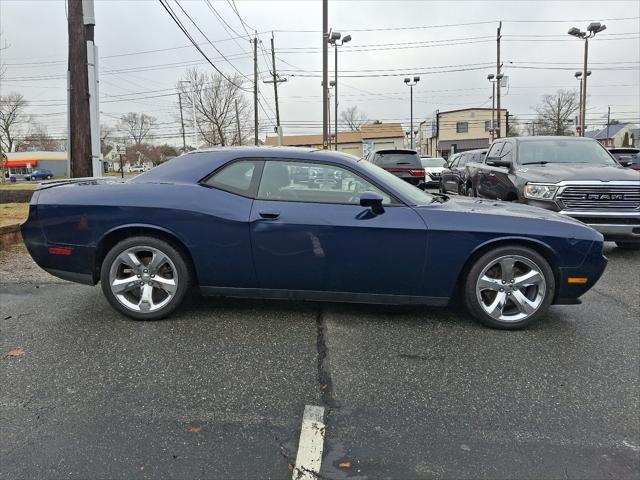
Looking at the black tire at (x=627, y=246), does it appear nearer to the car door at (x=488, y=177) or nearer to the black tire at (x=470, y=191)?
the car door at (x=488, y=177)

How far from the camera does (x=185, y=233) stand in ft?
12.8

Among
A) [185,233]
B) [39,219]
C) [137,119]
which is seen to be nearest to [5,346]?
[39,219]

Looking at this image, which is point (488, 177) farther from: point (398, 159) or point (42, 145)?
point (42, 145)

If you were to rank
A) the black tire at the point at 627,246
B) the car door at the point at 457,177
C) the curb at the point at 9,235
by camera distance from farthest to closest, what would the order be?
the car door at the point at 457,177, the black tire at the point at 627,246, the curb at the point at 9,235

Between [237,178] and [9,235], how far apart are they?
4857 mm

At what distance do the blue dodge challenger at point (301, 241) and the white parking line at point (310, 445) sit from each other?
53.5 inches

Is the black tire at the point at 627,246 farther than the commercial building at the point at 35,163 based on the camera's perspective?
No

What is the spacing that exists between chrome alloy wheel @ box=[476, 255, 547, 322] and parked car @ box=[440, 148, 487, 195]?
6.99m

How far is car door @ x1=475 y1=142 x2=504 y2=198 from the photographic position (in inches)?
324

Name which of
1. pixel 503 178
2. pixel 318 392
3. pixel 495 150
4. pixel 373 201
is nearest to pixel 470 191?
pixel 495 150

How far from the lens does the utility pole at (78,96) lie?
835 centimetres

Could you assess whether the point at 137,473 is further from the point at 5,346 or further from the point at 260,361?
the point at 5,346

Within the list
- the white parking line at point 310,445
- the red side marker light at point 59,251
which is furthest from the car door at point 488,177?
the red side marker light at point 59,251

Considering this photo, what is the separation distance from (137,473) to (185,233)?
205 centimetres
